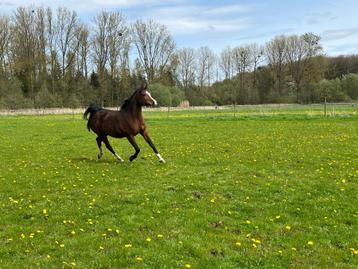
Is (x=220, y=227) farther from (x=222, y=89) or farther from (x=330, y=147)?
(x=222, y=89)

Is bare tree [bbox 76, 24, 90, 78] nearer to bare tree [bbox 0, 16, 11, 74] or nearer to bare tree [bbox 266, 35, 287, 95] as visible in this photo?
bare tree [bbox 0, 16, 11, 74]

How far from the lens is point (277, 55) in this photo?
333 ft

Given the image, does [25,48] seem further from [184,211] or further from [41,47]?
[184,211]

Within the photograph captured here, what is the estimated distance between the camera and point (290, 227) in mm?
7461

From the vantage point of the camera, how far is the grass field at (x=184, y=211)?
6.25 metres

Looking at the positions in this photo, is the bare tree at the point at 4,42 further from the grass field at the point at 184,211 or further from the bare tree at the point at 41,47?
the grass field at the point at 184,211

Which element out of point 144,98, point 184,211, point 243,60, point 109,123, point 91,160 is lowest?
point 184,211

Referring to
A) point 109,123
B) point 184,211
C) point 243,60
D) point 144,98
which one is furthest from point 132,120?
point 243,60

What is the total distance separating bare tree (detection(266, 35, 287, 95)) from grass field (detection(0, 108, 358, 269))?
289ft

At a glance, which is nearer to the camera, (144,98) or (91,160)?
(144,98)

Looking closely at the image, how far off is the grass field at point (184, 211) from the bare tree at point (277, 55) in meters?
88.1

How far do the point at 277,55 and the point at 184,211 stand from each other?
9871cm

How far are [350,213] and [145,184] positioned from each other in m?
5.36

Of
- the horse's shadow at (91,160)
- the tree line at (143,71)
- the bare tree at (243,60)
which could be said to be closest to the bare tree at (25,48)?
the tree line at (143,71)
